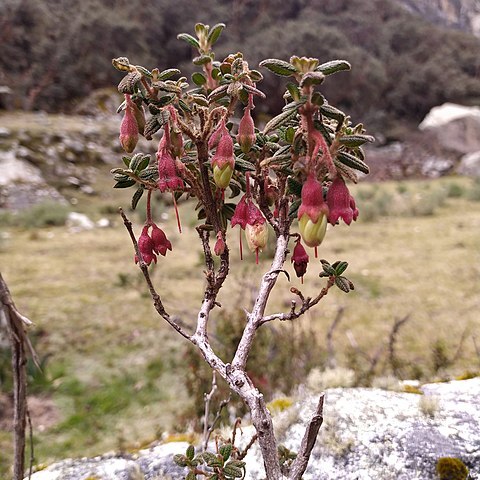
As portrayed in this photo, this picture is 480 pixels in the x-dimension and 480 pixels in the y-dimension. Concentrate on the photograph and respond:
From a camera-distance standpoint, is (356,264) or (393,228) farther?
(393,228)

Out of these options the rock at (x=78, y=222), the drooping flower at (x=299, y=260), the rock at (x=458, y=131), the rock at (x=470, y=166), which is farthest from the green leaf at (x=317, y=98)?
the rock at (x=458, y=131)

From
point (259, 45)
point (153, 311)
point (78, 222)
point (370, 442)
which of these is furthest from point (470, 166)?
point (370, 442)

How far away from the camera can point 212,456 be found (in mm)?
629

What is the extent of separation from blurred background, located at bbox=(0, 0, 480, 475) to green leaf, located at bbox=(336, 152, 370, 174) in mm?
892

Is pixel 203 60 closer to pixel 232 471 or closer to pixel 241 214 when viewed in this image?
pixel 241 214

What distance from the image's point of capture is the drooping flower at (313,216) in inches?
19.3

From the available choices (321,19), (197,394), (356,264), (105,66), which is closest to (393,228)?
(356,264)

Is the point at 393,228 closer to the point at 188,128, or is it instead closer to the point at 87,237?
the point at 87,237

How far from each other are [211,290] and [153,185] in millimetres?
170

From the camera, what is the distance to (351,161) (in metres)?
0.57

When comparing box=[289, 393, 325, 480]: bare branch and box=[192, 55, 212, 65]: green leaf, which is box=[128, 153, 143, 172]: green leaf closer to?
box=[192, 55, 212, 65]: green leaf

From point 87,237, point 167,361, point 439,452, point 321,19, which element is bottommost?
point 87,237

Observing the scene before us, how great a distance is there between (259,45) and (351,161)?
15697 millimetres

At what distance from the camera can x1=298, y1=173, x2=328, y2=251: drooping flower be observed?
1.61ft
